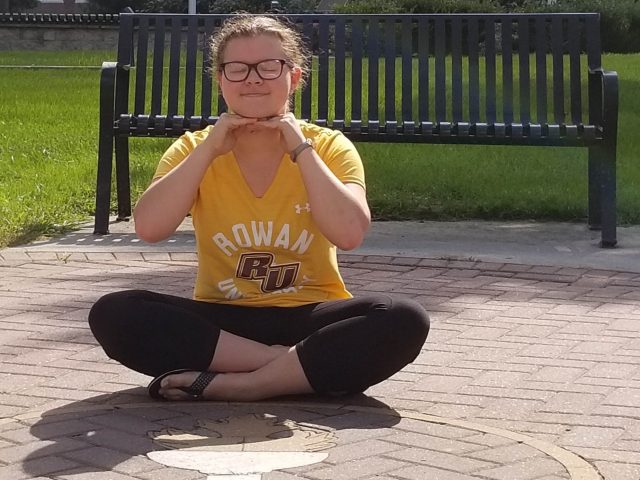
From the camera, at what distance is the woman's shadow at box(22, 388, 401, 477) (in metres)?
3.42

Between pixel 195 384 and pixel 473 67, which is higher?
pixel 473 67

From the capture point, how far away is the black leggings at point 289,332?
12.9 feet

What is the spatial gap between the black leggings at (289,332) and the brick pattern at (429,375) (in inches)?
5.6

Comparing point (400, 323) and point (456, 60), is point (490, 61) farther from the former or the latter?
point (400, 323)

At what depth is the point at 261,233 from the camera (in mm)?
3984

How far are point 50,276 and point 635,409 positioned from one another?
2979 mm

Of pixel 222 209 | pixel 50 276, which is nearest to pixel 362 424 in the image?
pixel 222 209

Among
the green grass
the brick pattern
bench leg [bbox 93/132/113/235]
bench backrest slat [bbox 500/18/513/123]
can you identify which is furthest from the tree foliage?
the brick pattern

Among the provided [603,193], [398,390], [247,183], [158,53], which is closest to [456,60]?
[603,193]

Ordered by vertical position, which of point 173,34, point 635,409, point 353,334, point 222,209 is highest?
point 173,34

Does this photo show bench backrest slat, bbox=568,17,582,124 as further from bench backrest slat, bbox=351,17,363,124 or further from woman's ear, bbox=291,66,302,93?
woman's ear, bbox=291,66,302,93

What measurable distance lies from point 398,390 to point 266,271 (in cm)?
59

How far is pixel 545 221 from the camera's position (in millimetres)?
7539

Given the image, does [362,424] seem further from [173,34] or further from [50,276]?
[173,34]
